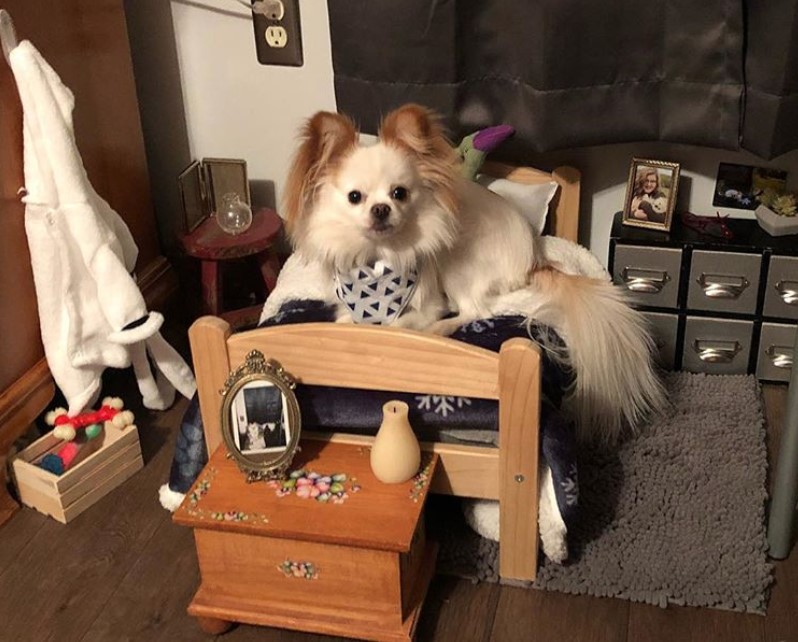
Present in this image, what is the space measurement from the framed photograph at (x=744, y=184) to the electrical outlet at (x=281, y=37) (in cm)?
109

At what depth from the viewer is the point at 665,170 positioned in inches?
90.2

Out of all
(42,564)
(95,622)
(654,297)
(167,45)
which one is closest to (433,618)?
(95,622)

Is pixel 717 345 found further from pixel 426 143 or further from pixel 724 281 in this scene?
pixel 426 143

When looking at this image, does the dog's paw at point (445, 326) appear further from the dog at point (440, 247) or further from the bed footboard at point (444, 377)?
the bed footboard at point (444, 377)

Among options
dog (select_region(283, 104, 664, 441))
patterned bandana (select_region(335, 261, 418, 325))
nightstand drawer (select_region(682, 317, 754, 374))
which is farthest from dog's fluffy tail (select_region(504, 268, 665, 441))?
nightstand drawer (select_region(682, 317, 754, 374))

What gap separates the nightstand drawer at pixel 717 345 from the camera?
7.52 feet

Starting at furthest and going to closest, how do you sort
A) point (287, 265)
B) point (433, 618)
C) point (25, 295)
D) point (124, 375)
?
1. point (124, 375)
2. point (287, 265)
3. point (25, 295)
4. point (433, 618)

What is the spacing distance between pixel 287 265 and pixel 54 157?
1.86ft

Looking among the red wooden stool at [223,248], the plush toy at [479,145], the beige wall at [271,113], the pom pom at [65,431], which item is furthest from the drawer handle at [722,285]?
Result: the pom pom at [65,431]

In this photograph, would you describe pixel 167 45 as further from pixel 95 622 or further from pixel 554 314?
pixel 95 622

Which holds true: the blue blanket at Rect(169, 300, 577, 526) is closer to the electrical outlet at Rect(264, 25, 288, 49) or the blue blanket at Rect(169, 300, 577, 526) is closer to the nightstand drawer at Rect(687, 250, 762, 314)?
the nightstand drawer at Rect(687, 250, 762, 314)

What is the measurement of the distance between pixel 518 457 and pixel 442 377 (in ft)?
0.62

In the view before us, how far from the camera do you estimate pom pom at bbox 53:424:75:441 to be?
200cm

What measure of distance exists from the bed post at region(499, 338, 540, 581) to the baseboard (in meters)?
1.22
